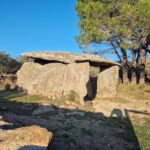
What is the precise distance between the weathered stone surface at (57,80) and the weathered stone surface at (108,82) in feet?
6.62

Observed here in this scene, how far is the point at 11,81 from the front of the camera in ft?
94.5

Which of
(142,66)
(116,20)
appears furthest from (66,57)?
(142,66)

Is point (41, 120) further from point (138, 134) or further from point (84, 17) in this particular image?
point (84, 17)

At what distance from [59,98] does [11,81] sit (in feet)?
27.5

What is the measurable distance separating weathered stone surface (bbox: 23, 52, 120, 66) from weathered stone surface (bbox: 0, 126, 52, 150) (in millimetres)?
14963

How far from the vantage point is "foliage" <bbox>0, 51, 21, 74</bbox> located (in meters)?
37.7

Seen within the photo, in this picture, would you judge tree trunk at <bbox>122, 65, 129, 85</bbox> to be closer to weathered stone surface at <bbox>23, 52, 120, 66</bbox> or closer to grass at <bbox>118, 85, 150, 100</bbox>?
grass at <bbox>118, 85, 150, 100</bbox>

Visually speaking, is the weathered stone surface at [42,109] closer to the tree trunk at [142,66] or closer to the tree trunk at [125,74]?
the tree trunk at [125,74]

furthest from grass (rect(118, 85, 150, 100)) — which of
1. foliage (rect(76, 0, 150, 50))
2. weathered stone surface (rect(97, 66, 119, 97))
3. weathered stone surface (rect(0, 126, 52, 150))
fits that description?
weathered stone surface (rect(0, 126, 52, 150))

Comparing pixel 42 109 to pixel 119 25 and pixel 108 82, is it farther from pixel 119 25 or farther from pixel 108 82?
pixel 119 25

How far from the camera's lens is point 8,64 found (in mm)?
39000

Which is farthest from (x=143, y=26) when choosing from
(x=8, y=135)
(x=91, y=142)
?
(x=8, y=135)

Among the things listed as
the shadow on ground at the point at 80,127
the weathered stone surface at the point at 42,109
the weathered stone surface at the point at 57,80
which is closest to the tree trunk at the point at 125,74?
the weathered stone surface at the point at 57,80

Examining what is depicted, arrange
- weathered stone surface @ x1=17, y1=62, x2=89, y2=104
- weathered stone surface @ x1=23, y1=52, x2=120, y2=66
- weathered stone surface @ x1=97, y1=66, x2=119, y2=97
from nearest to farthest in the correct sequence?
weathered stone surface @ x1=17, y1=62, x2=89, y2=104 → weathered stone surface @ x1=23, y1=52, x2=120, y2=66 → weathered stone surface @ x1=97, y1=66, x2=119, y2=97
